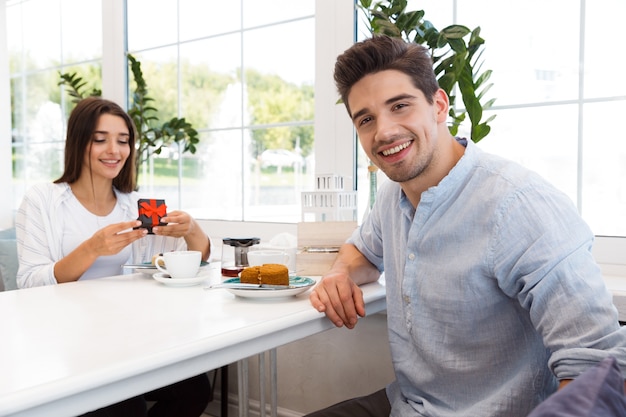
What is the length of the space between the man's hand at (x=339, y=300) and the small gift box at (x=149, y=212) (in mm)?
635

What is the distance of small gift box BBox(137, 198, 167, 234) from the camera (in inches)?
66.4

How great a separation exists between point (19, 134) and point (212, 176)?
190 cm

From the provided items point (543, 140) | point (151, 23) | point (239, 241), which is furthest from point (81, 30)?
point (543, 140)

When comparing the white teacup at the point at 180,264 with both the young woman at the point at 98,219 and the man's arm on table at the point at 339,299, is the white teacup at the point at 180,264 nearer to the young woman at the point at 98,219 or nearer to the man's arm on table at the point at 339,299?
the young woman at the point at 98,219

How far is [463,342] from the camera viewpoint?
1.19 meters

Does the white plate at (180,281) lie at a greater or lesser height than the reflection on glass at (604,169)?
lesser

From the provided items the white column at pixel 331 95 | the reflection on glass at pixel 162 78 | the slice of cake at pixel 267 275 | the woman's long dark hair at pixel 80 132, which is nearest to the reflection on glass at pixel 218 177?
the reflection on glass at pixel 162 78

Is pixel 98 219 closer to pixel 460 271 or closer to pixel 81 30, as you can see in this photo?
pixel 460 271

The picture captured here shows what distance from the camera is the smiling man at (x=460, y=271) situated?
0.98 metres

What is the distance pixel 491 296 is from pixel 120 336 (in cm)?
70

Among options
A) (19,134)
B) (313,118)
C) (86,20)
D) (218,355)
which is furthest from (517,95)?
(19,134)

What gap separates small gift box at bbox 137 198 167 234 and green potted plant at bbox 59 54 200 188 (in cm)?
121

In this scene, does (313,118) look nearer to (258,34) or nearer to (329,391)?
(258,34)

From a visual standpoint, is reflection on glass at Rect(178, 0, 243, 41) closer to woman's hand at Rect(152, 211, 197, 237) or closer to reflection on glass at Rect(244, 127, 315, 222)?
reflection on glass at Rect(244, 127, 315, 222)
